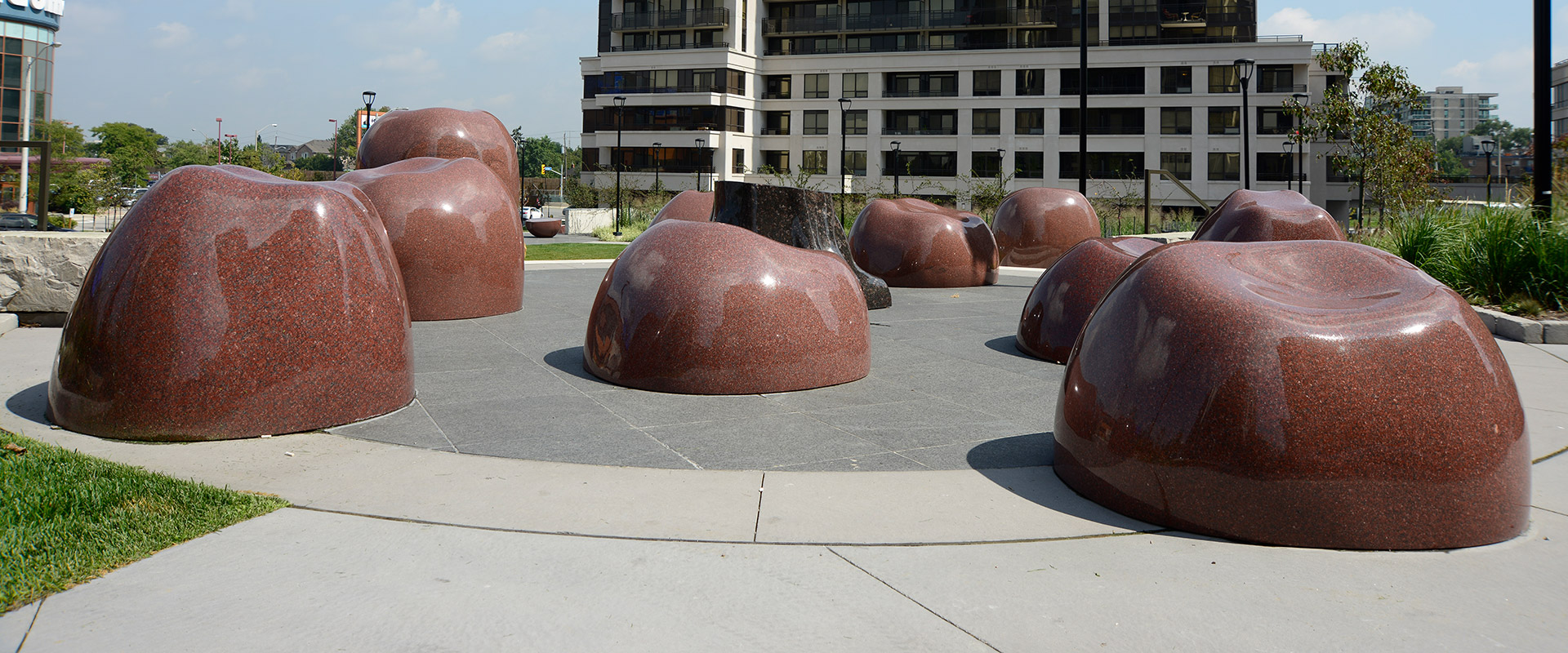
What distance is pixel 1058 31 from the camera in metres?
74.1

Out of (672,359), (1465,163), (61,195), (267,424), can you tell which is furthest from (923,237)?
(1465,163)

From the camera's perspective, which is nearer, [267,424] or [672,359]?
[267,424]

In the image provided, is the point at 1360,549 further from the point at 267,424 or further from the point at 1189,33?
the point at 1189,33

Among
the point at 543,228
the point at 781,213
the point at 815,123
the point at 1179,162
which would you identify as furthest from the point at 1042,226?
the point at 815,123

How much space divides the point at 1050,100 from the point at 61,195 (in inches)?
2349

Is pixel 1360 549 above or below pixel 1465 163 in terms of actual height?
below

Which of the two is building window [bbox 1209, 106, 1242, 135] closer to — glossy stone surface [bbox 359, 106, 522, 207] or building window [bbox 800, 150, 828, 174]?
building window [bbox 800, 150, 828, 174]

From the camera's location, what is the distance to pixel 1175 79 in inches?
2709

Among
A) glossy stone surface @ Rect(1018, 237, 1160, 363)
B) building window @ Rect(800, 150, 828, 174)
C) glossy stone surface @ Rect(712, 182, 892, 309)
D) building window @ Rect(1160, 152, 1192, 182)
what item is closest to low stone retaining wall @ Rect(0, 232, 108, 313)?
glossy stone surface @ Rect(712, 182, 892, 309)

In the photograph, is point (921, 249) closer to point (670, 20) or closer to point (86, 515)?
point (86, 515)

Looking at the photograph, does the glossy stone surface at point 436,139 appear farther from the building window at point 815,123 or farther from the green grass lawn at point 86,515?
the building window at point 815,123

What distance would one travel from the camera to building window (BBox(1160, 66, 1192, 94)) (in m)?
68.5

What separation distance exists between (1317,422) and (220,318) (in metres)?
6.01

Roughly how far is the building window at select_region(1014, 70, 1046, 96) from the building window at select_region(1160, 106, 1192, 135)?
830cm
